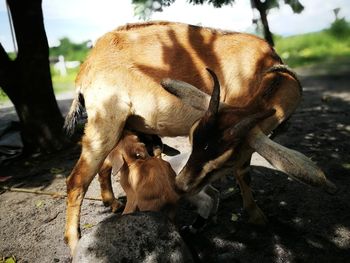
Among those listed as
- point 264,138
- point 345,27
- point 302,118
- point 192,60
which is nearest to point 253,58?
point 192,60

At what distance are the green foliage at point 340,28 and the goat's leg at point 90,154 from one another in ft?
59.8

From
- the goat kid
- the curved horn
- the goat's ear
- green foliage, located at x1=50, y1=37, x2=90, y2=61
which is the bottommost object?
green foliage, located at x1=50, y1=37, x2=90, y2=61

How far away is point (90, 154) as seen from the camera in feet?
11.8

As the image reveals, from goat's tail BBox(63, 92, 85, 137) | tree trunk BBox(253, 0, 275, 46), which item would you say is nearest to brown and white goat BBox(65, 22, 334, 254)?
goat's tail BBox(63, 92, 85, 137)

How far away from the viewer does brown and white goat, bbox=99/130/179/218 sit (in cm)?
324

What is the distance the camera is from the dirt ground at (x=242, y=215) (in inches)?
139

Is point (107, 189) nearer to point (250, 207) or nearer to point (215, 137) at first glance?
point (250, 207)

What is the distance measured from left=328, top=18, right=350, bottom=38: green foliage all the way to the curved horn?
18481 millimetres

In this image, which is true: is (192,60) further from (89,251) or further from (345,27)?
(345,27)

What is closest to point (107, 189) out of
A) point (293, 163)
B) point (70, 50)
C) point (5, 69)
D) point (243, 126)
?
point (243, 126)

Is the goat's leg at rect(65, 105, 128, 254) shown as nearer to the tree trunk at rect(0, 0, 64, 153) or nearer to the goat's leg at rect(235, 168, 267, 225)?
the goat's leg at rect(235, 168, 267, 225)

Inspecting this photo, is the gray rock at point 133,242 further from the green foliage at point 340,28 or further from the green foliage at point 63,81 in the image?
the green foliage at point 340,28

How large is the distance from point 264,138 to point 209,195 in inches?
52.8

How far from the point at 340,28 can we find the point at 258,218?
17810mm
